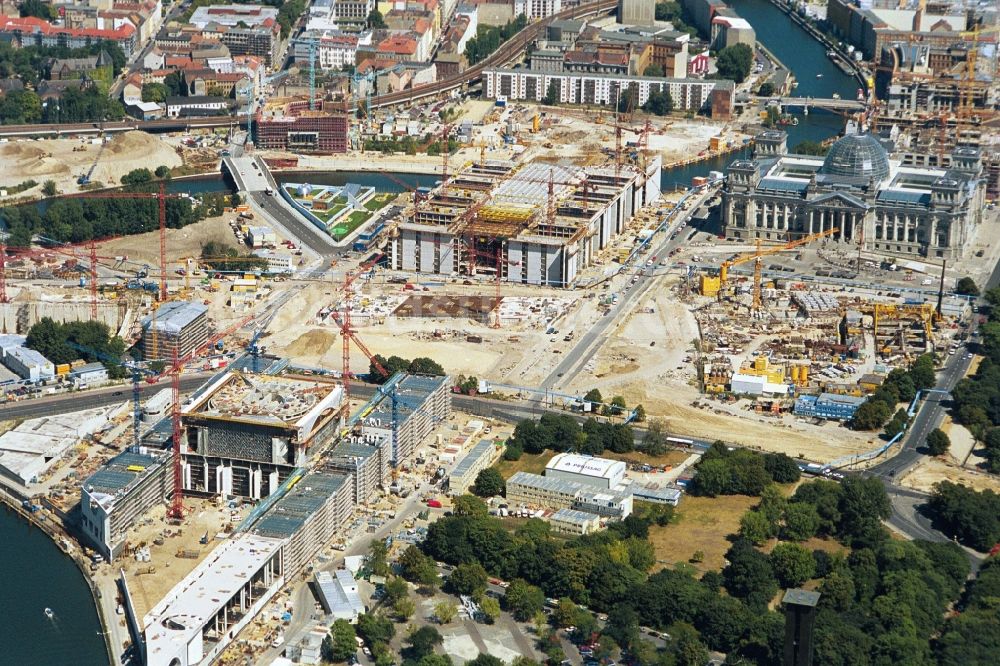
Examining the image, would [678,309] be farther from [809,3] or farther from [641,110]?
[809,3]

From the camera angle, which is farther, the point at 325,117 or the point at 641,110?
the point at 641,110

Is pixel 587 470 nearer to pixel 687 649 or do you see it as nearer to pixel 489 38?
pixel 687 649

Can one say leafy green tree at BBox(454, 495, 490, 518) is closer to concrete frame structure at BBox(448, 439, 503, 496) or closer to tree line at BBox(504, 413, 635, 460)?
concrete frame structure at BBox(448, 439, 503, 496)

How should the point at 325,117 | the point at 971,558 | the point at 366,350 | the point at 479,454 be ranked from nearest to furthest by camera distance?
the point at 971,558, the point at 479,454, the point at 366,350, the point at 325,117

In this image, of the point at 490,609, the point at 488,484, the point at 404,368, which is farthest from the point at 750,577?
the point at 404,368

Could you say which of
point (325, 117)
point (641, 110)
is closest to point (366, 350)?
point (325, 117)

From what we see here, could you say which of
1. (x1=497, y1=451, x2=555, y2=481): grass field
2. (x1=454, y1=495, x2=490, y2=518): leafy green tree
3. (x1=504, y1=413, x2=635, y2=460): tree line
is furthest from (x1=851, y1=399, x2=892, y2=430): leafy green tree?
(x1=454, y1=495, x2=490, y2=518): leafy green tree

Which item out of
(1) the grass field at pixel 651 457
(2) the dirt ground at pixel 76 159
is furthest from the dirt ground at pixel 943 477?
(2) the dirt ground at pixel 76 159
